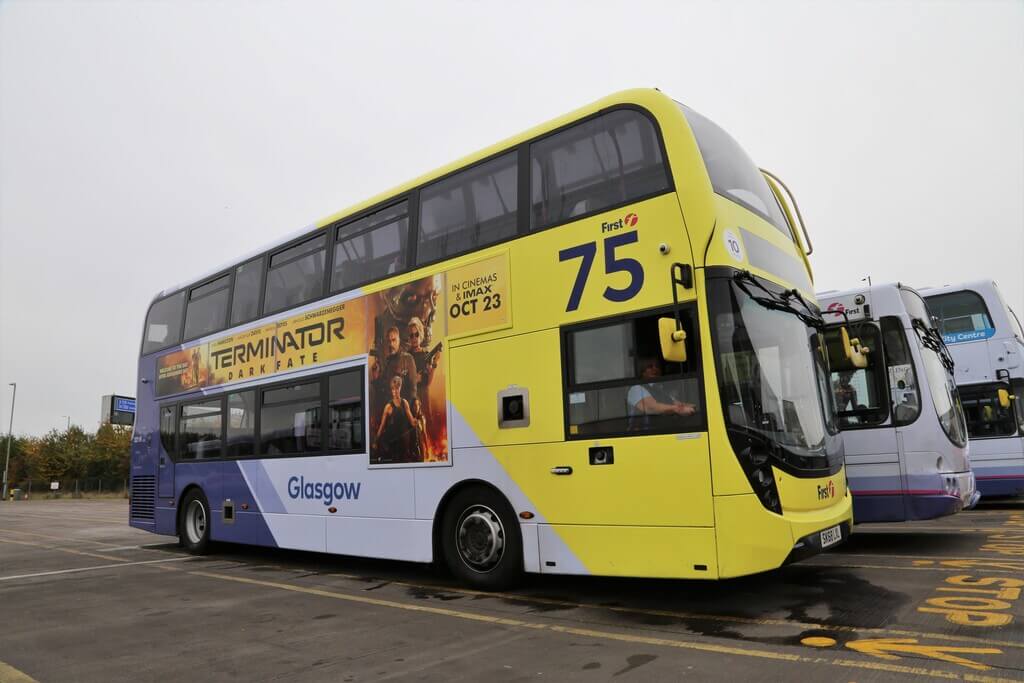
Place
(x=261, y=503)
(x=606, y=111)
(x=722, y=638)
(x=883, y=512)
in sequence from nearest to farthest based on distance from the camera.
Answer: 1. (x=722, y=638)
2. (x=606, y=111)
3. (x=883, y=512)
4. (x=261, y=503)

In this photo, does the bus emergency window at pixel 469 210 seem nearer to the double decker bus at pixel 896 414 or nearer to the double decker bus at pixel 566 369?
the double decker bus at pixel 566 369

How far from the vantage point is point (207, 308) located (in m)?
11.6

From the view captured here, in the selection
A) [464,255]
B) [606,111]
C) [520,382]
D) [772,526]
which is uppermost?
[606,111]

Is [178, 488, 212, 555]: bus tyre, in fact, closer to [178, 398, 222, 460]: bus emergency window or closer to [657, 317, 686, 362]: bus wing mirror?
[178, 398, 222, 460]: bus emergency window

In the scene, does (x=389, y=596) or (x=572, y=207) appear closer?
(x=572, y=207)

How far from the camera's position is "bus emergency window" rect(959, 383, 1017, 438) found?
1363 cm

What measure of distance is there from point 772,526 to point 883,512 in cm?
446

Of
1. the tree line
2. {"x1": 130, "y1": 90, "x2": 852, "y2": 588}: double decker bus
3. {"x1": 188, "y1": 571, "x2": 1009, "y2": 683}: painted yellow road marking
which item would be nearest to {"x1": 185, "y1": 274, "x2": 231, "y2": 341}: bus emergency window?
{"x1": 130, "y1": 90, "x2": 852, "y2": 588}: double decker bus

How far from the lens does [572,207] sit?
21.6 feet

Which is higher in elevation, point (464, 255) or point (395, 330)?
point (464, 255)

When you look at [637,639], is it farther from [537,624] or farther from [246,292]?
[246,292]

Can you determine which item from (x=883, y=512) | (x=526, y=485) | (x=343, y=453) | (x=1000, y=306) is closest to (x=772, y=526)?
(x=526, y=485)

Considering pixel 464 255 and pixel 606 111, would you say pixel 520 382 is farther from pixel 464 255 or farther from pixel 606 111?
pixel 606 111

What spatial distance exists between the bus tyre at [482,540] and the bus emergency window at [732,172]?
11.8 ft
